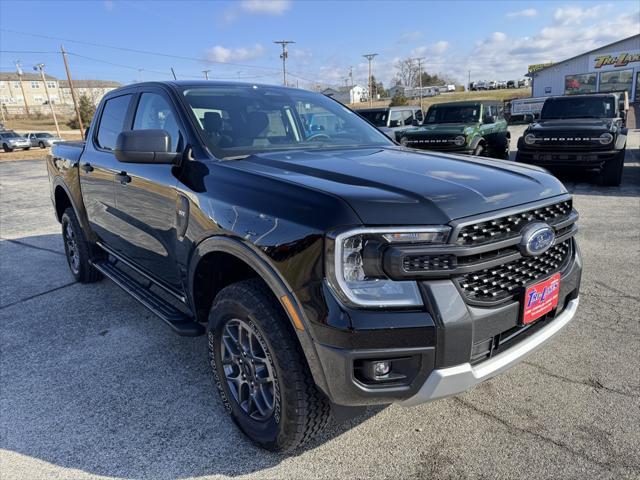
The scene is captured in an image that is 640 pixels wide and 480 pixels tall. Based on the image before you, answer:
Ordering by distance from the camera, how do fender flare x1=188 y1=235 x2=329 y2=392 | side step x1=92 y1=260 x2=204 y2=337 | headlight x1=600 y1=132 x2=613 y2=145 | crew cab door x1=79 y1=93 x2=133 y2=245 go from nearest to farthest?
fender flare x1=188 y1=235 x2=329 y2=392
side step x1=92 y1=260 x2=204 y2=337
crew cab door x1=79 y1=93 x2=133 y2=245
headlight x1=600 y1=132 x2=613 y2=145

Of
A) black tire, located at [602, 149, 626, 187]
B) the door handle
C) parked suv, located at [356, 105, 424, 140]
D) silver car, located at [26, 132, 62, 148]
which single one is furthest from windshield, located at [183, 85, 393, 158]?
silver car, located at [26, 132, 62, 148]

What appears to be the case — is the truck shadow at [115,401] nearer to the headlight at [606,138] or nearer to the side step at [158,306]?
the side step at [158,306]

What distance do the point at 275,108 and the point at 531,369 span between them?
2447 millimetres

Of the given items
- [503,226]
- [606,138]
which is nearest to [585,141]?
[606,138]

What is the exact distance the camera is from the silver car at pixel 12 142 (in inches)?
1395

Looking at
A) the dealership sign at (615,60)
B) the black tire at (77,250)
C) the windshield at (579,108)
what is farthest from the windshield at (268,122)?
the dealership sign at (615,60)

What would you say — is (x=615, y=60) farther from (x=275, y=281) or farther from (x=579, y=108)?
(x=275, y=281)

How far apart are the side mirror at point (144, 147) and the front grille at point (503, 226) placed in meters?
1.69

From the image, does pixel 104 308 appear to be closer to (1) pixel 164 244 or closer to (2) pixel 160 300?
(2) pixel 160 300

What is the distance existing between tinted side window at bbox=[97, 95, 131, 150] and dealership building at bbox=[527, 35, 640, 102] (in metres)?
38.9

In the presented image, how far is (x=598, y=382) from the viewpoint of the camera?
2.87 m

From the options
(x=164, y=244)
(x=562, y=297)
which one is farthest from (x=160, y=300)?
(x=562, y=297)

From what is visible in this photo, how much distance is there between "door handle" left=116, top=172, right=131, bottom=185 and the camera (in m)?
3.33

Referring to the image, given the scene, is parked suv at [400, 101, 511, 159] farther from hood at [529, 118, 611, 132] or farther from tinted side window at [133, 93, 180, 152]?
tinted side window at [133, 93, 180, 152]
